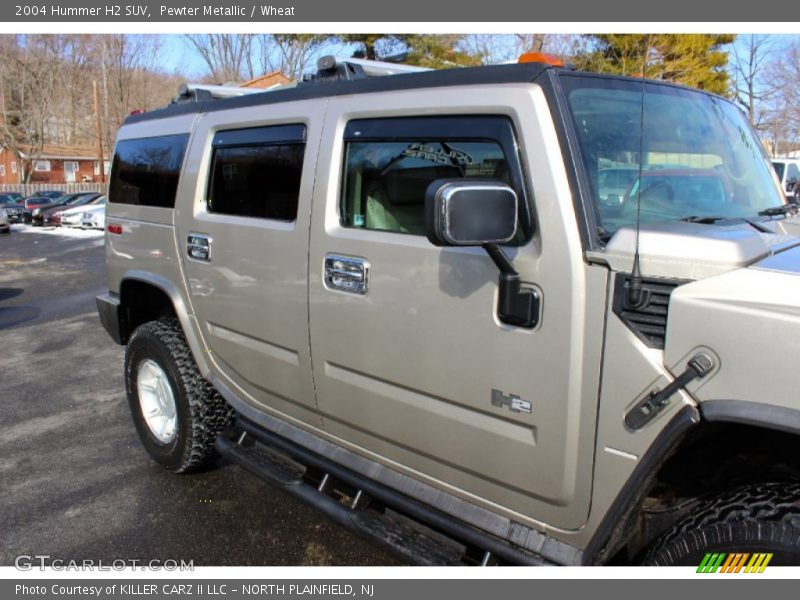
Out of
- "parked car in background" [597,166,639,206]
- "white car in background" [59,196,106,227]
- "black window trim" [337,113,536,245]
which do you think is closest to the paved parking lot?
"black window trim" [337,113,536,245]

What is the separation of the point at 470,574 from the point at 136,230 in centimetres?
287

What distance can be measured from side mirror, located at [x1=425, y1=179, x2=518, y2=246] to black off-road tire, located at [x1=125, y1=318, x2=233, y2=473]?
225 cm

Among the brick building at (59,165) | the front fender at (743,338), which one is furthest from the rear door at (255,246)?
the brick building at (59,165)

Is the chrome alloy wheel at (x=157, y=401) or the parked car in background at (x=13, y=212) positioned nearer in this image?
the chrome alloy wheel at (x=157, y=401)

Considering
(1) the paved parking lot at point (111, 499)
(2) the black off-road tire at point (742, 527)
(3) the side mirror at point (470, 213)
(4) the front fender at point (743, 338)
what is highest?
(3) the side mirror at point (470, 213)

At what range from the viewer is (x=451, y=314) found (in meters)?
2.24

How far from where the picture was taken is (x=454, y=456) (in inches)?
93.4

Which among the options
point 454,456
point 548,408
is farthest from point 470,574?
point 548,408

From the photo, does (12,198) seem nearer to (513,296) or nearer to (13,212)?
(13,212)

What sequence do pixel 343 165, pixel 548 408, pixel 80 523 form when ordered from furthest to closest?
1. pixel 80 523
2. pixel 343 165
3. pixel 548 408

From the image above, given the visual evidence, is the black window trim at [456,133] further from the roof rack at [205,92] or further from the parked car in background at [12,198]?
the parked car in background at [12,198]

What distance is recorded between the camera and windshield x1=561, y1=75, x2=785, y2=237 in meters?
2.07

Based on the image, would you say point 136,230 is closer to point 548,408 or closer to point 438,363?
point 438,363

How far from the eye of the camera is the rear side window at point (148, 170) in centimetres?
370
